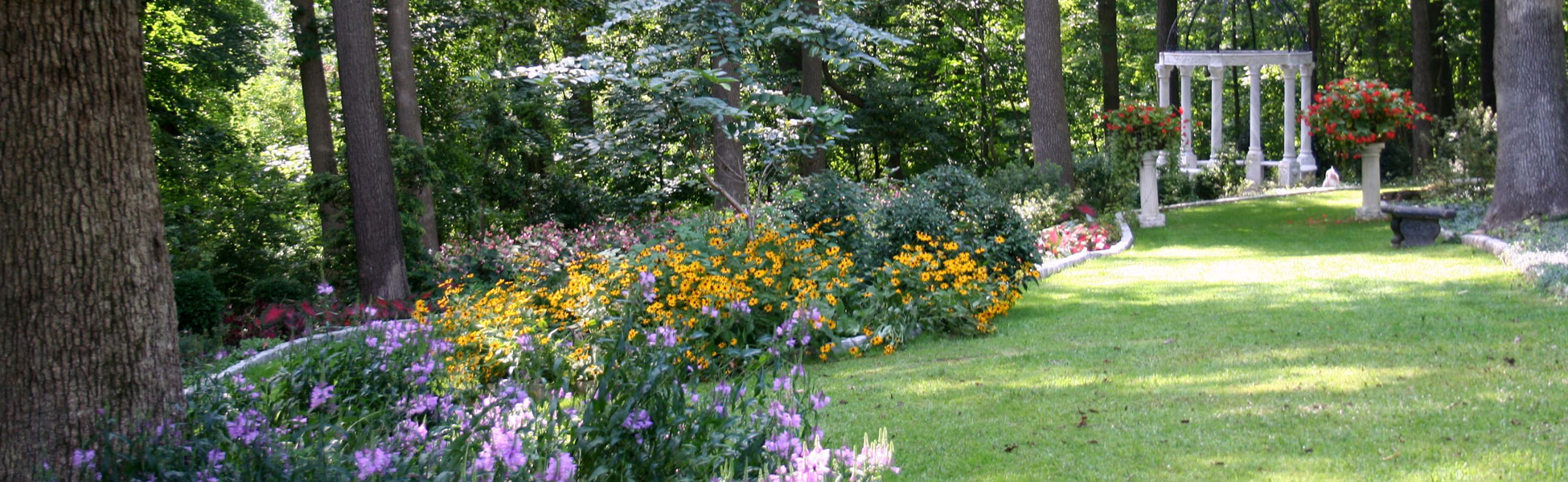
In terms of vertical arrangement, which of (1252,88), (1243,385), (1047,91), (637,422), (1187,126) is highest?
(1252,88)

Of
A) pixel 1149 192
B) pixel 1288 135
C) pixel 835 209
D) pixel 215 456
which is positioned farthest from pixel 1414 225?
pixel 1288 135

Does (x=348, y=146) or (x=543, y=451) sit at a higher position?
(x=348, y=146)

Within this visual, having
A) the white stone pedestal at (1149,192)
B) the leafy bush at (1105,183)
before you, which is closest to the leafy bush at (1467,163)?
the white stone pedestal at (1149,192)

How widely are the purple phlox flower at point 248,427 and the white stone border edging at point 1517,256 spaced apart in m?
7.04

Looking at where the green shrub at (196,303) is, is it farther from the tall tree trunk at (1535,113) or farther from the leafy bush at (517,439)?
the tall tree trunk at (1535,113)

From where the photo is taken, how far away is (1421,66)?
21.5 m

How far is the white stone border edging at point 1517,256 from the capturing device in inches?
305

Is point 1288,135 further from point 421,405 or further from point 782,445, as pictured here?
point 421,405

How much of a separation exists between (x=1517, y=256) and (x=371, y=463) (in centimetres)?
876

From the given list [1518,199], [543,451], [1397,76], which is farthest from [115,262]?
[1397,76]

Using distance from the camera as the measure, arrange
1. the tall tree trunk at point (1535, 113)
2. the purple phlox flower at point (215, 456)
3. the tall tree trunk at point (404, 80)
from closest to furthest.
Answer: the purple phlox flower at point (215, 456)
the tall tree trunk at point (1535, 113)
the tall tree trunk at point (404, 80)

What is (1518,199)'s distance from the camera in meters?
10.8

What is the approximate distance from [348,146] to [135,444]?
29.1ft

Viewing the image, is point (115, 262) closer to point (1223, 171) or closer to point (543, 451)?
point (543, 451)
